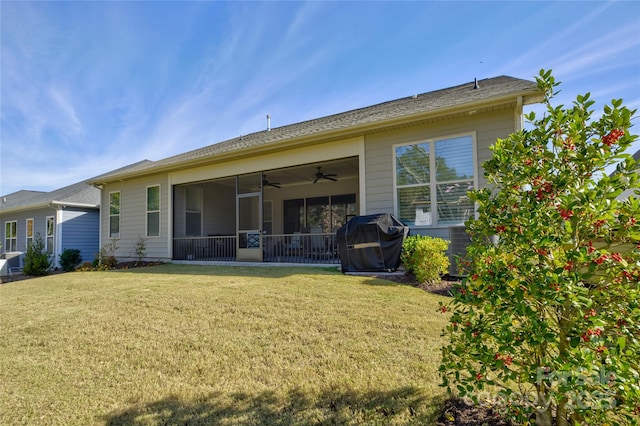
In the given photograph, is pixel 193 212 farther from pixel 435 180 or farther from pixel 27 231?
pixel 27 231

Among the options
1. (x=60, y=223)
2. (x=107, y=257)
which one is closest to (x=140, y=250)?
(x=107, y=257)

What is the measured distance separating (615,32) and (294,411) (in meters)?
9.41

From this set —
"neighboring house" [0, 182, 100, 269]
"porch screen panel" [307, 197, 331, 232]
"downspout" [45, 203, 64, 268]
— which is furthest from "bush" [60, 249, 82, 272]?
"porch screen panel" [307, 197, 331, 232]

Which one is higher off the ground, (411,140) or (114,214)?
(411,140)

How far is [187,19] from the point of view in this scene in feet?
26.7

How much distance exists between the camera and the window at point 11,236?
1727cm

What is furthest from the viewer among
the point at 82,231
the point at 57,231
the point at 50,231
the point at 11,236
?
the point at 11,236

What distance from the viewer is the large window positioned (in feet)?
21.5

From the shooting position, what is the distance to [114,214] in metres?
12.8

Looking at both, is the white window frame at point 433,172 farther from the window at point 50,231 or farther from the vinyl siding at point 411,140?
the window at point 50,231

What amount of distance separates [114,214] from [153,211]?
257cm

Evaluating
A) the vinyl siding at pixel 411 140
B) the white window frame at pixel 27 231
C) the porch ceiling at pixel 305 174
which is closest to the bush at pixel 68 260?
the white window frame at pixel 27 231

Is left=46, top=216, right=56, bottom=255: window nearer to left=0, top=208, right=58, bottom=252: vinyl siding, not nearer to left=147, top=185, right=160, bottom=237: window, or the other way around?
left=0, top=208, right=58, bottom=252: vinyl siding

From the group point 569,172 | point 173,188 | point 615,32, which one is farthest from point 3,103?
point 615,32
